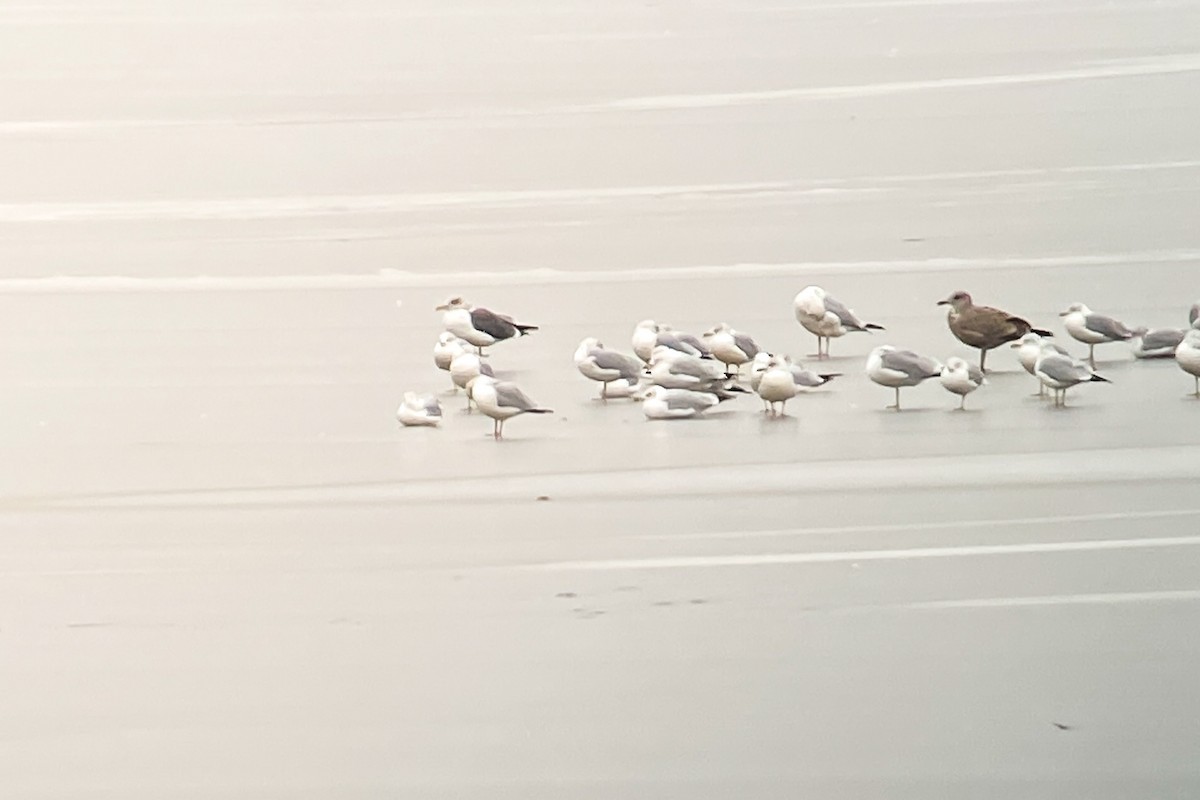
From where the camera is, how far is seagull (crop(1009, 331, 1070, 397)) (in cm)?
255

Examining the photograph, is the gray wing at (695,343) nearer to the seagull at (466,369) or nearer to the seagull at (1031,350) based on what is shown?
the seagull at (466,369)

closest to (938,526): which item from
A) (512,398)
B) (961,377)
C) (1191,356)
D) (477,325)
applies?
(961,377)

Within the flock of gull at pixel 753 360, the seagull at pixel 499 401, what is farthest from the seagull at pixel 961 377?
the seagull at pixel 499 401

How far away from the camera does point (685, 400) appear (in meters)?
2.50

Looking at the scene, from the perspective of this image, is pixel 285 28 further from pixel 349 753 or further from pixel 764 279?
pixel 349 753

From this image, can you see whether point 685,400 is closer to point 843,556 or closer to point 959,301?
point 843,556

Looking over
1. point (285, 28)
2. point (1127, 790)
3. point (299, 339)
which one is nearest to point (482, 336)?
point (299, 339)

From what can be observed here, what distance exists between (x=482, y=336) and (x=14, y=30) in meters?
0.92

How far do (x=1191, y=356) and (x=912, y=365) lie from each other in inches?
16.6

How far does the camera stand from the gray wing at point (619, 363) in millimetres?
2504

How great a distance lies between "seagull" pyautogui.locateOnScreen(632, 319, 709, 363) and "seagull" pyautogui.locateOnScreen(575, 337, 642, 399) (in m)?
0.03

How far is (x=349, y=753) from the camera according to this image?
7.07ft

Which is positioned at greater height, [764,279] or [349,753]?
[764,279]

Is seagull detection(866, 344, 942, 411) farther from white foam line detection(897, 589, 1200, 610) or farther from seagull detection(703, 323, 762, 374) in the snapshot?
white foam line detection(897, 589, 1200, 610)
